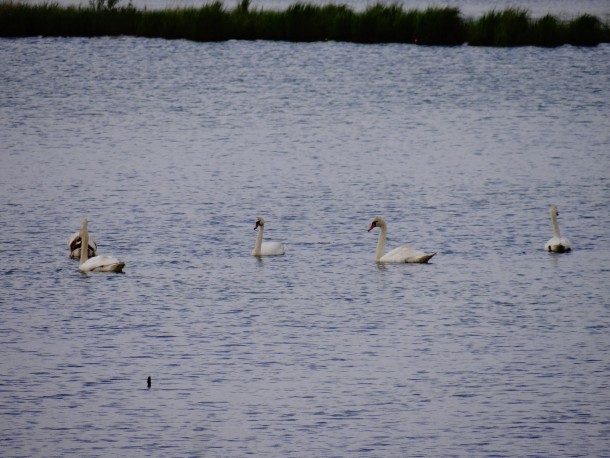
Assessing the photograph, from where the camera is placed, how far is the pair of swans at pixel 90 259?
757 inches

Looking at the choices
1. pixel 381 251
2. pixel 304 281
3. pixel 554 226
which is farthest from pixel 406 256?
pixel 554 226

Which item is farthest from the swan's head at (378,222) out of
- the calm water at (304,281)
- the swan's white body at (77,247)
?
the swan's white body at (77,247)

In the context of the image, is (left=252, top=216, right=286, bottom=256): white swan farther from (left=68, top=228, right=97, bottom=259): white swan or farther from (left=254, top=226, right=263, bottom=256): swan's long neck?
(left=68, top=228, right=97, bottom=259): white swan

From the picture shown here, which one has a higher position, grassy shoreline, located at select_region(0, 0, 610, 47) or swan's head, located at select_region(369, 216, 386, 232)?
grassy shoreline, located at select_region(0, 0, 610, 47)

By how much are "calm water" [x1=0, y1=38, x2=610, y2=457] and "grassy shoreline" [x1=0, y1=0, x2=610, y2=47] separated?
819cm

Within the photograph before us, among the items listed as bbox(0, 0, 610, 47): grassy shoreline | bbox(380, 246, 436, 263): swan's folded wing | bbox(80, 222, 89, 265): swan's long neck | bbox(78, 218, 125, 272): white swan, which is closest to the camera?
bbox(78, 218, 125, 272): white swan

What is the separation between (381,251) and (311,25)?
105ft

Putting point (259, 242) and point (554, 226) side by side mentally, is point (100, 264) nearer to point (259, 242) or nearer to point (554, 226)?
point (259, 242)

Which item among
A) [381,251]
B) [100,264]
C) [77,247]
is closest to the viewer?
[100,264]

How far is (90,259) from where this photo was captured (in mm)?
19406

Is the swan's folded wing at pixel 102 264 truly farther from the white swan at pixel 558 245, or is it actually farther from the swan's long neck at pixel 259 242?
the white swan at pixel 558 245

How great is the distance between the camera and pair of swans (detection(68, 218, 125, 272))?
63.1 feet

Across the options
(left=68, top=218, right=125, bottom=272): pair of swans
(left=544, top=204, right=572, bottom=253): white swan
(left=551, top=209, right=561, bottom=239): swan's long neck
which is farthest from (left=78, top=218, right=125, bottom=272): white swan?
(left=551, top=209, right=561, bottom=239): swan's long neck

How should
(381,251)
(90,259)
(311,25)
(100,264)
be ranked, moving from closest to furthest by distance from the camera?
(100,264) < (90,259) < (381,251) < (311,25)
